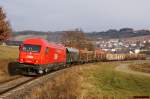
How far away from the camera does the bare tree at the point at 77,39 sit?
462 ft

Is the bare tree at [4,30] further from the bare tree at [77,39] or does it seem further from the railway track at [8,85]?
the bare tree at [77,39]

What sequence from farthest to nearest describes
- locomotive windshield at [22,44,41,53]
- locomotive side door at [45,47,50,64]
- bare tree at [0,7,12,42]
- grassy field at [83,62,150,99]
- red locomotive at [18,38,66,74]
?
bare tree at [0,7,12,42], locomotive side door at [45,47,50,64], locomotive windshield at [22,44,41,53], red locomotive at [18,38,66,74], grassy field at [83,62,150,99]

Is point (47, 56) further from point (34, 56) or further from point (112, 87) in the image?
point (112, 87)

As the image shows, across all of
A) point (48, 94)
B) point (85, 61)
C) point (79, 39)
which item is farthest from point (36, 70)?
point (79, 39)

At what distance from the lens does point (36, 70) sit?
123 feet

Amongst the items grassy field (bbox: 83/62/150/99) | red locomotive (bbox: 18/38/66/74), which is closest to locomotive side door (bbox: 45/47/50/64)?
red locomotive (bbox: 18/38/66/74)

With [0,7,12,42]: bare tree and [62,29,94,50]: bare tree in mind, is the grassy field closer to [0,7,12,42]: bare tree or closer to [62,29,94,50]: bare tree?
[0,7,12,42]: bare tree

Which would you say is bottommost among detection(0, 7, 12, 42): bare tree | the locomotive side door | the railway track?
the railway track

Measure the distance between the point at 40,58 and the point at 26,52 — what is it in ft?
4.76

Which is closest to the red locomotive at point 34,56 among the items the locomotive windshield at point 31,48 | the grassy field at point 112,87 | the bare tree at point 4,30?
the locomotive windshield at point 31,48

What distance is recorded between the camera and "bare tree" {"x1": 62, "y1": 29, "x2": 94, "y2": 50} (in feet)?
462

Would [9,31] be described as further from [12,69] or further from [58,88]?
[58,88]

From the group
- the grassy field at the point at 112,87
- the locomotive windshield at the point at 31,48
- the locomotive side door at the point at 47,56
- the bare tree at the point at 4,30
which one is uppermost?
the bare tree at the point at 4,30

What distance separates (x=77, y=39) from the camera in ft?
484
